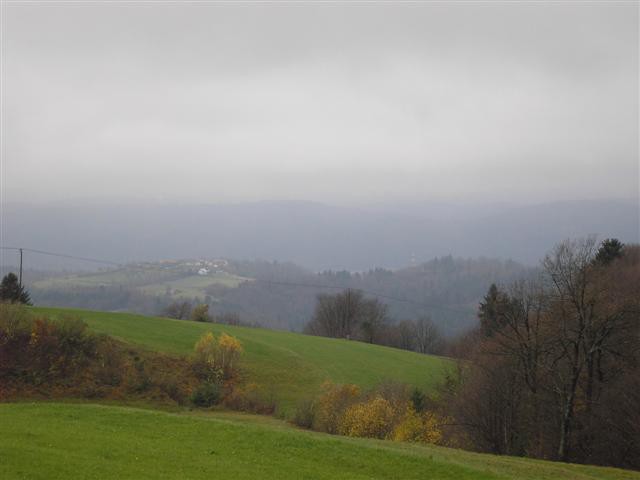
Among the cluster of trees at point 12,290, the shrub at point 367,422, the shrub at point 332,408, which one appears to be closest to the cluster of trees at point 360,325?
the cluster of trees at point 12,290

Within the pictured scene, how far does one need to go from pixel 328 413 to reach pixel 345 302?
218 feet

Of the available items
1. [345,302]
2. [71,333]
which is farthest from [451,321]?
[71,333]

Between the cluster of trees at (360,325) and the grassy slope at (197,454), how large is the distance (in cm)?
6739

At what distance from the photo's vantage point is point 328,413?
1218 inches

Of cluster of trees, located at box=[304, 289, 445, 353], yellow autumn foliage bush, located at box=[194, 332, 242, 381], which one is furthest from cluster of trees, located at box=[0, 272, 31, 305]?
cluster of trees, located at box=[304, 289, 445, 353]

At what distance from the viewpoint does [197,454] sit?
1930 centimetres

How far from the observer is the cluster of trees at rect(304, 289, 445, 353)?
95000mm

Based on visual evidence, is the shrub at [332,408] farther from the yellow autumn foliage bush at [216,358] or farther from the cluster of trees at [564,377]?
the yellow autumn foliage bush at [216,358]

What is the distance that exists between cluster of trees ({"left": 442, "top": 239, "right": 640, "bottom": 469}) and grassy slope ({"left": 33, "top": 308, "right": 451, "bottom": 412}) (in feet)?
48.7

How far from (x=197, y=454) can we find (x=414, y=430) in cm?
1548

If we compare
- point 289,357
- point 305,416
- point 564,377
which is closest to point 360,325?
point 289,357

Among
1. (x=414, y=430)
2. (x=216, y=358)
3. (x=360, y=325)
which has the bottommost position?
(x=414, y=430)

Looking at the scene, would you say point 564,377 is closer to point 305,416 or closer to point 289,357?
point 305,416

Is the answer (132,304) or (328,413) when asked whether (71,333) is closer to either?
(328,413)
